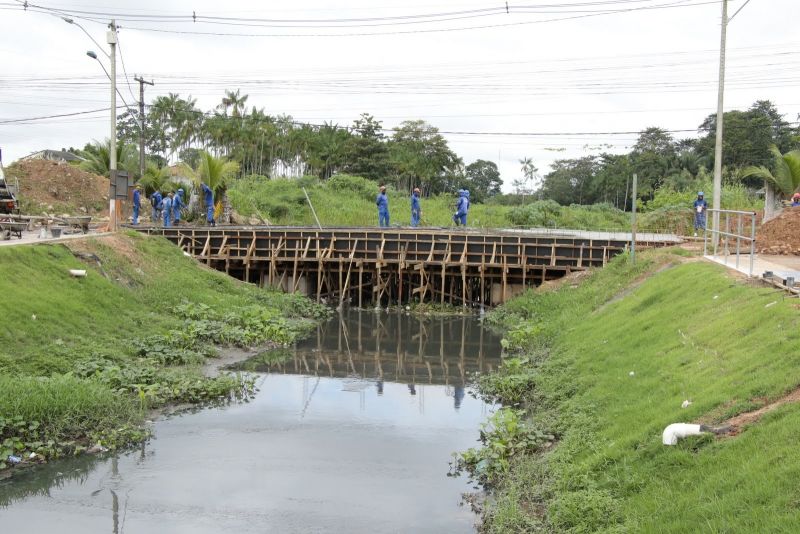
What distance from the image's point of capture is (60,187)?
41.9 meters

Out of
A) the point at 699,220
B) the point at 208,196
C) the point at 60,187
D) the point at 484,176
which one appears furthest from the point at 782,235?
the point at 484,176

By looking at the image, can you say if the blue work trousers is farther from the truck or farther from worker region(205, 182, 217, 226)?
the truck

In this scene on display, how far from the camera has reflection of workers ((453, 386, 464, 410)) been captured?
16.7 metres

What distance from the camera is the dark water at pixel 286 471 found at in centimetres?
1020

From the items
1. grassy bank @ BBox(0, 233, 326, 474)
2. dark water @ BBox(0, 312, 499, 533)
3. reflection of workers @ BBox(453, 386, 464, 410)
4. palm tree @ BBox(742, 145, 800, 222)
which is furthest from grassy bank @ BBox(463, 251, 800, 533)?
palm tree @ BBox(742, 145, 800, 222)

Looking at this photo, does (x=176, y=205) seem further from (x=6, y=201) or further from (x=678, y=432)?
(x=678, y=432)

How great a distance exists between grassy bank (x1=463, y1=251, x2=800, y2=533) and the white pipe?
8 cm

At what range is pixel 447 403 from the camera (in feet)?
55.3

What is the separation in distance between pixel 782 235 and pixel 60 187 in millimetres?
35461

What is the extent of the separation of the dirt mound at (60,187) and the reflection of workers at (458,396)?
28477mm

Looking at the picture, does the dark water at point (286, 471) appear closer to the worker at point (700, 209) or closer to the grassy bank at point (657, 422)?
the grassy bank at point (657, 422)

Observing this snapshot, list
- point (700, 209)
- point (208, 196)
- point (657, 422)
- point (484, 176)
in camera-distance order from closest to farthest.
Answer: point (657, 422) < point (700, 209) < point (208, 196) < point (484, 176)

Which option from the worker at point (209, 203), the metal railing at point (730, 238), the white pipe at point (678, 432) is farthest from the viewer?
the worker at point (209, 203)

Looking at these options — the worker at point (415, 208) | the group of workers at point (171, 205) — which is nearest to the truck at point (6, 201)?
the group of workers at point (171, 205)
